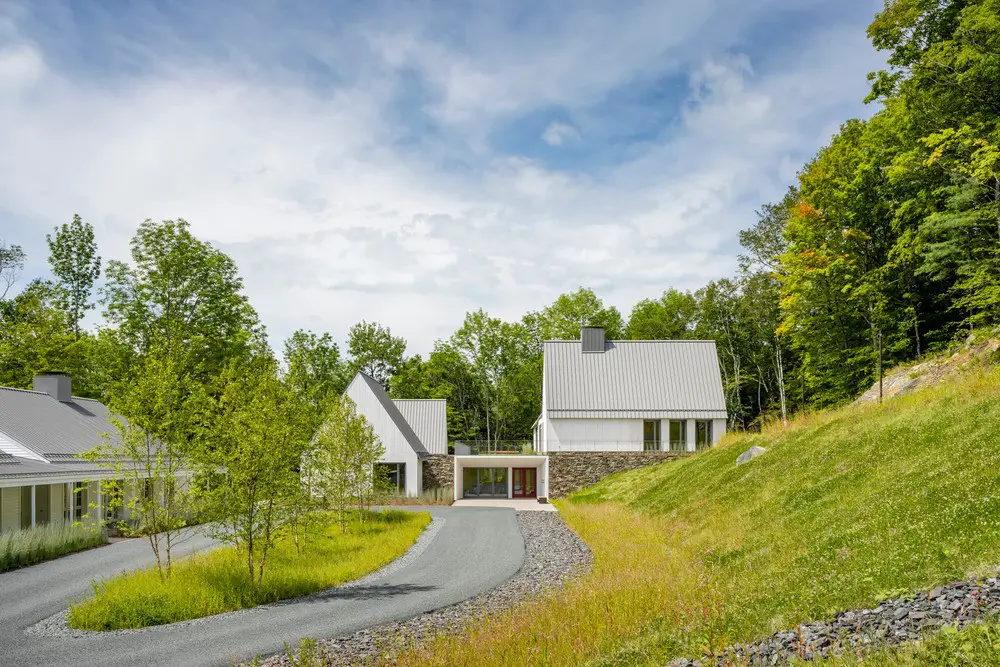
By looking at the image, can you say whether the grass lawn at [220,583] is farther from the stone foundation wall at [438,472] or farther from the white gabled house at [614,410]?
the white gabled house at [614,410]

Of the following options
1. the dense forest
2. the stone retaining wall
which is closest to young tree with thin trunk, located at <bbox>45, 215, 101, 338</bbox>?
the dense forest

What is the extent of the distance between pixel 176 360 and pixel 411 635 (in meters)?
9.78

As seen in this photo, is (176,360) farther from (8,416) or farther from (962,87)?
(962,87)

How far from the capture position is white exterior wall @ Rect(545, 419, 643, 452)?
41344mm

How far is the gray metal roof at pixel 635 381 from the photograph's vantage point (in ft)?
136

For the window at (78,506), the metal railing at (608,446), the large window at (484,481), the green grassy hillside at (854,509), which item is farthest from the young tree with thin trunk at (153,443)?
the large window at (484,481)

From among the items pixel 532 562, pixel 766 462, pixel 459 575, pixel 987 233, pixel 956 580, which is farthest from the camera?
pixel 987 233

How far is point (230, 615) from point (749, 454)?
17.0m

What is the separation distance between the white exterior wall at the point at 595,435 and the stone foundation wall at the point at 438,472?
5784 mm

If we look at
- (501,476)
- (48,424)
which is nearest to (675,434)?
(501,476)

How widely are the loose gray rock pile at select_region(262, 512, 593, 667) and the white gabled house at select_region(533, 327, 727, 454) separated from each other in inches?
744

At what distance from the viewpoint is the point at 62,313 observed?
4225 centimetres

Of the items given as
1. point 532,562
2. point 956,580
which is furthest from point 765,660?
point 532,562

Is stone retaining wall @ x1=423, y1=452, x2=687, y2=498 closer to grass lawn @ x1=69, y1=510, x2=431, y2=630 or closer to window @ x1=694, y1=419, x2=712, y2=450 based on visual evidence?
window @ x1=694, y1=419, x2=712, y2=450
